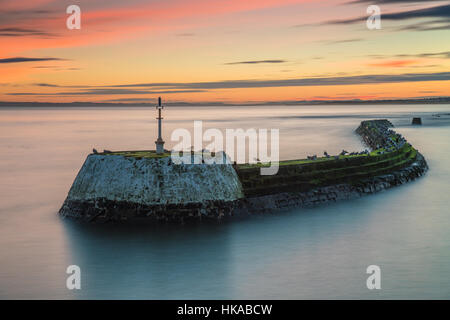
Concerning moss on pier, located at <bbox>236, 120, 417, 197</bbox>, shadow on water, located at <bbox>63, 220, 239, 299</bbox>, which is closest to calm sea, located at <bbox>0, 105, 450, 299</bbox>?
shadow on water, located at <bbox>63, 220, 239, 299</bbox>

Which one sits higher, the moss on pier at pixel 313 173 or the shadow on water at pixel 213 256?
the moss on pier at pixel 313 173

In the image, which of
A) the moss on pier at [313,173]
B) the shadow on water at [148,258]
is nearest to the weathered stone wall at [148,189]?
the shadow on water at [148,258]

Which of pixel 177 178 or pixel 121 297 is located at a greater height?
pixel 177 178

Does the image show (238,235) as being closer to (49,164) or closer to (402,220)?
(402,220)

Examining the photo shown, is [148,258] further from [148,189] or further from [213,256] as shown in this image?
[148,189]

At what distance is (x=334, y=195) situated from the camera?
32.4 m

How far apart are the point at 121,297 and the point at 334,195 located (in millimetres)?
16085

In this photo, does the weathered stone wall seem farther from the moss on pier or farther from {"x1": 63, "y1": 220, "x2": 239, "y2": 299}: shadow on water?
the moss on pier

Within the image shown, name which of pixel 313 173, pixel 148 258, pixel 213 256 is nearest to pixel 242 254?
pixel 213 256

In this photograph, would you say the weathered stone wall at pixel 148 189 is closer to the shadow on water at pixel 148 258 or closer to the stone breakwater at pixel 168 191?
the stone breakwater at pixel 168 191

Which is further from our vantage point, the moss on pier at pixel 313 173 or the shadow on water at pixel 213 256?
the moss on pier at pixel 313 173

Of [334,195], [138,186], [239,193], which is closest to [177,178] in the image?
[138,186]

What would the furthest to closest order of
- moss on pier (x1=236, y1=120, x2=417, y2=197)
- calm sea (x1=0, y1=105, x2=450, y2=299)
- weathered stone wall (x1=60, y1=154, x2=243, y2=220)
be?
moss on pier (x1=236, y1=120, x2=417, y2=197), weathered stone wall (x1=60, y1=154, x2=243, y2=220), calm sea (x1=0, y1=105, x2=450, y2=299)

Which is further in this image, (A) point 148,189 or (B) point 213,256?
(A) point 148,189
